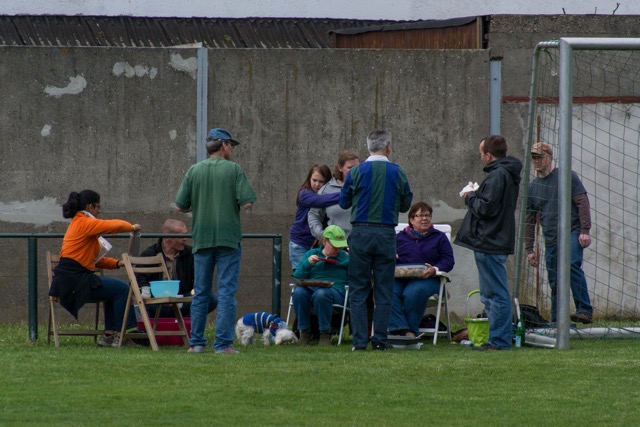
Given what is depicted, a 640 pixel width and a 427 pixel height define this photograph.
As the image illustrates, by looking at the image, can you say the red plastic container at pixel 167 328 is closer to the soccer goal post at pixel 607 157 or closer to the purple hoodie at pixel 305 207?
the purple hoodie at pixel 305 207

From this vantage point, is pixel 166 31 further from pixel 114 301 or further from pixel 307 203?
pixel 114 301

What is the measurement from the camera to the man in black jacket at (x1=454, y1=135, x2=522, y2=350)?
950cm

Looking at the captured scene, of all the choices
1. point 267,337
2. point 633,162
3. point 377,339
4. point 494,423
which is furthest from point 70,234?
point 633,162

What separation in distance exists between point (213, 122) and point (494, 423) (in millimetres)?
7319

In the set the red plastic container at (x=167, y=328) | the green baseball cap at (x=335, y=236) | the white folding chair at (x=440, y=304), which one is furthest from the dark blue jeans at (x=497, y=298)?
the red plastic container at (x=167, y=328)

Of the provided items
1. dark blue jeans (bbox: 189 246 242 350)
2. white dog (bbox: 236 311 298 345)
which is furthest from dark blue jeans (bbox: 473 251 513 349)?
dark blue jeans (bbox: 189 246 242 350)

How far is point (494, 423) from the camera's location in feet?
20.0

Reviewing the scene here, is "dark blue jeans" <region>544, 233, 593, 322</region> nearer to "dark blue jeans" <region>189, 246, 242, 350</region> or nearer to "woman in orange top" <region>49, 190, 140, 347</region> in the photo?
"dark blue jeans" <region>189, 246, 242, 350</region>

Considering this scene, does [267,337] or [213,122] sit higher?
[213,122]

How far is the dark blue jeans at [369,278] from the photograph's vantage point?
9414 millimetres

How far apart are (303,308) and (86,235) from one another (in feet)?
6.56

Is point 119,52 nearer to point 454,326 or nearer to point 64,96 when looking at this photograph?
point 64,96

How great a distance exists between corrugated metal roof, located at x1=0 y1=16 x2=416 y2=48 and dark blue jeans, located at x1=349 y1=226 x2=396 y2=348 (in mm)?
6661

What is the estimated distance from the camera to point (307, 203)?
34.7 ft
